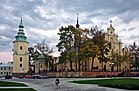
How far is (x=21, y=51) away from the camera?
97750mm

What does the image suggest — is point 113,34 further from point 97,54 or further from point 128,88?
point 128,88

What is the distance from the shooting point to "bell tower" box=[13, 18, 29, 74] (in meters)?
96.4

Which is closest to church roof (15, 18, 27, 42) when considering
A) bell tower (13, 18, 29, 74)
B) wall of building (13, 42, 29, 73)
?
bell tower (13, 18, 29, 74)

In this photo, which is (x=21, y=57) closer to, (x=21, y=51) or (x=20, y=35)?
(x=21, y=51)

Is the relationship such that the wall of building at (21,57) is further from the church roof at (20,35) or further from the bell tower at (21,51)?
the church roof at (20,35)

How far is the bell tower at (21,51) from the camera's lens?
96.4 metres

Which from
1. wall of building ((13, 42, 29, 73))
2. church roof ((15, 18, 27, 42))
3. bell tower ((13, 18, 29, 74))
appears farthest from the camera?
church roof ((15, 18, 27, 42))

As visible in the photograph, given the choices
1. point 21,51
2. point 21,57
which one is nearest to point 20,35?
point 21,51

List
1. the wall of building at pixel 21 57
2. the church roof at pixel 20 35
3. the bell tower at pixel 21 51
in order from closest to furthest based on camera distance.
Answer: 1. the wall of building at pixel 21 57
2. the bell tower at pixel 21 51
3. the church roof at pixel 20 35

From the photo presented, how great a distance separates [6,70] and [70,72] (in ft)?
272

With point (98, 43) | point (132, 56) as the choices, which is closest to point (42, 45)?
point (98, 43)

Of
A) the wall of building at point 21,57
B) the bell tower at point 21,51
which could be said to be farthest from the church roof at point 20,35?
the wall of building at point 21,57

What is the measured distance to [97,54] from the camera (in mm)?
66312

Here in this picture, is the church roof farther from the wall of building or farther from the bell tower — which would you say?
the wall of building
